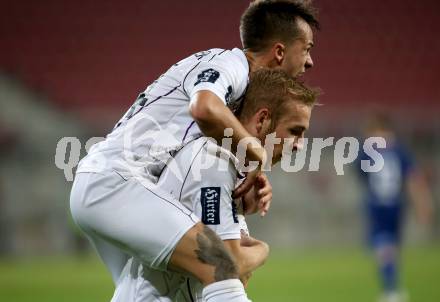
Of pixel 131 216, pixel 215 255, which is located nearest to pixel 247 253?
pixel 215 255

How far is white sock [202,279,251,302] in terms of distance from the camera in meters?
3.75

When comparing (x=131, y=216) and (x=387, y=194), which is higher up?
(x=131, y=216)

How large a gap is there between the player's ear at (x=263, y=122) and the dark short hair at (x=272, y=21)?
69cm

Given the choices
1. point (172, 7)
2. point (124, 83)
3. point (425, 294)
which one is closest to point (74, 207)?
point (425, 294)

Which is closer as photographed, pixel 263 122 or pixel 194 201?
pixel 194 201

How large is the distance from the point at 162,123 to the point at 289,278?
8.48 meters

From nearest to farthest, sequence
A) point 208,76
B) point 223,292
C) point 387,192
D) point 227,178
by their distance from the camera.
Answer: point 223,292
point 227,178
point 208,76
point 387,192

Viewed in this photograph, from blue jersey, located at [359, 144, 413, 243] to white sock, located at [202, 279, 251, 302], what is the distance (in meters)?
7.58

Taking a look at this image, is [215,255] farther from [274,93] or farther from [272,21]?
[272,21]

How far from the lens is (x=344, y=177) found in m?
16.8

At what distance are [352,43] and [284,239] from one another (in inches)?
314

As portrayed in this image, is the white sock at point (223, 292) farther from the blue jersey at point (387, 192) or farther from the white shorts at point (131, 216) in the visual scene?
the blue jersey at point (387, 192)

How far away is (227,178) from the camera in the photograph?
12.7ft

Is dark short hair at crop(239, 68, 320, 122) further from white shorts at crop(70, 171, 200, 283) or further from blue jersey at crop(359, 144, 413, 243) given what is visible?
blue jersey at crop(359, 144, 413, 243)
